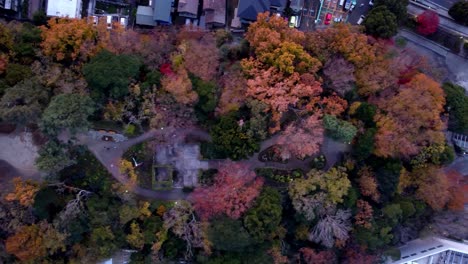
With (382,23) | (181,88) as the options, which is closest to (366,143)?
(382,23)

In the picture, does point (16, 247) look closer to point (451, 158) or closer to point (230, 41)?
point (230, 41)

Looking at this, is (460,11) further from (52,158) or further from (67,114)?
(52,158)

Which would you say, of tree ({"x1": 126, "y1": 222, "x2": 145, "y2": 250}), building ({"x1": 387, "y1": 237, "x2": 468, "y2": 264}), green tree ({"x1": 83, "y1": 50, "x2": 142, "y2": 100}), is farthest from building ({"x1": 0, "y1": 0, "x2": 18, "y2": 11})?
building ({"x1": 387, "y1": 237, "x2": 468, "y2": 264})

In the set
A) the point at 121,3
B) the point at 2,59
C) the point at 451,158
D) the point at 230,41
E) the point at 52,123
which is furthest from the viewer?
the point at 121,3

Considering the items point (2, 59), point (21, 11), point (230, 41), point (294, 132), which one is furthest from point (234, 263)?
point (21, 11)

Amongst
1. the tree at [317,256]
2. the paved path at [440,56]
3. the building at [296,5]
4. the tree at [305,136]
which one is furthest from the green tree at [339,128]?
the paved path at [440,56]

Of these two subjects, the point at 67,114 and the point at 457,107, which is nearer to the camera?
the point at 67,114
